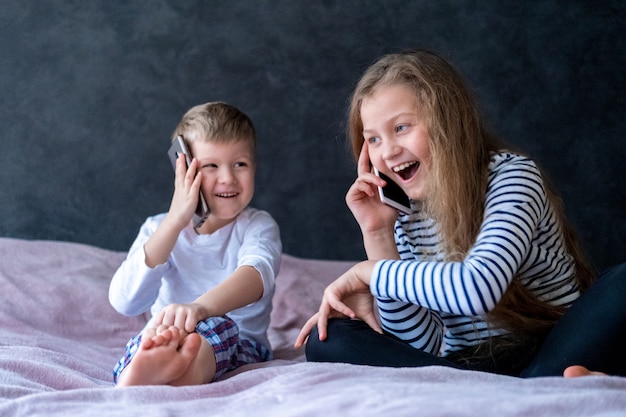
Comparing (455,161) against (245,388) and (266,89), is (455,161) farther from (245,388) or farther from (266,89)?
(266,89)

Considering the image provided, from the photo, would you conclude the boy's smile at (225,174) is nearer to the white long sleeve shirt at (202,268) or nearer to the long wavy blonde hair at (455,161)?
the white long sleeve shirt at (202,268)

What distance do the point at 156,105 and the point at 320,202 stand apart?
0.60 metres

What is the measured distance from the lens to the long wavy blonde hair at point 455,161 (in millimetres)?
1329

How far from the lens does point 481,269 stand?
3.76 feet

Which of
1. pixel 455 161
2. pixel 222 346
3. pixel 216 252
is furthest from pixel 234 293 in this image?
pixel 455 161

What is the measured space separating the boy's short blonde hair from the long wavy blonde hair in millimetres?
350

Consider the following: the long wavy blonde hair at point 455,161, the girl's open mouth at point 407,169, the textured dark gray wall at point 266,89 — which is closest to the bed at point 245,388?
the long wavy blonde hair at point 455,161

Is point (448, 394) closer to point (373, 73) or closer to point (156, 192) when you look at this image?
point (373, 73)

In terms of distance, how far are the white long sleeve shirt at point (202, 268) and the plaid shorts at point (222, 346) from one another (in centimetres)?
9

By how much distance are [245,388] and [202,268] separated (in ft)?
2.05

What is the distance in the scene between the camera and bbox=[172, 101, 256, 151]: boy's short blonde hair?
165 centimetres

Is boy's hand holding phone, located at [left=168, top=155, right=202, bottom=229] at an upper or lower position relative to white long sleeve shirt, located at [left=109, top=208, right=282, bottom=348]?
upper

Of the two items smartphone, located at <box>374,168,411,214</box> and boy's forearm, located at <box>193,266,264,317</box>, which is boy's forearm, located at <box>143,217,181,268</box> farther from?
smartphone, located at <box>374,168,411,214</box>

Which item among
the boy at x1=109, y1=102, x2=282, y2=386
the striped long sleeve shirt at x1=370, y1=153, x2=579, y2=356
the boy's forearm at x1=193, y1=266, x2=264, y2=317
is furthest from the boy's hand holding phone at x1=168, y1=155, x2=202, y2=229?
the striped long sleeve shirt at x1=370, y1=153, x2=579, y2=356
